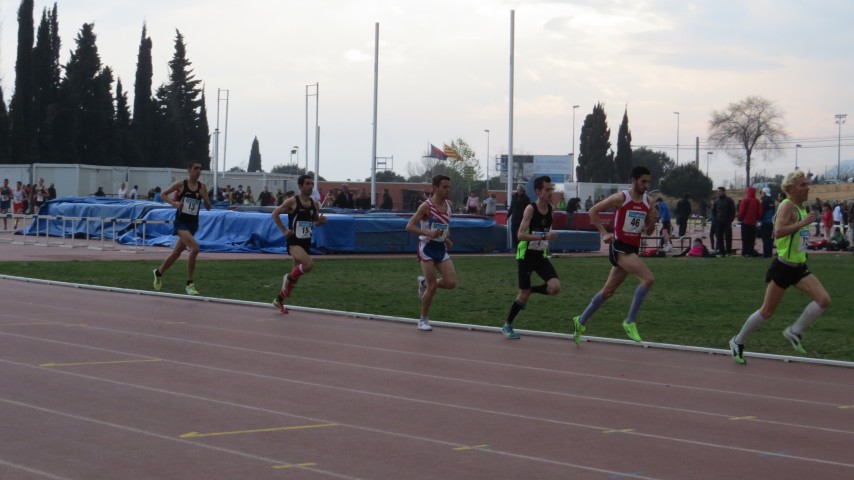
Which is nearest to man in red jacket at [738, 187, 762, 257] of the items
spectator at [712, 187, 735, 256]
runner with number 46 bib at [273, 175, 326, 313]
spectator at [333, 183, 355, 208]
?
spectator at [712, 187, 735, 256]

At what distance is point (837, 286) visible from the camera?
19828 millimetres

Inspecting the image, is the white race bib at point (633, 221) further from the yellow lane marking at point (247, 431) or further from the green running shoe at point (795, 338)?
the yellow lane marking at point (247, 431)

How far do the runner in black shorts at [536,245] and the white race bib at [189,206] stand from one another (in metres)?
6.45

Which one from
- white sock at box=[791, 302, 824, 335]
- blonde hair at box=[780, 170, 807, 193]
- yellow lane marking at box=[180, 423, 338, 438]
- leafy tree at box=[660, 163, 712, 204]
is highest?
leafy tree at box=[660, 163, 712, 204]

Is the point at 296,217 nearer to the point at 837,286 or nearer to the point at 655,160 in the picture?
the point at 837,286

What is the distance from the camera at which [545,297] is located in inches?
685

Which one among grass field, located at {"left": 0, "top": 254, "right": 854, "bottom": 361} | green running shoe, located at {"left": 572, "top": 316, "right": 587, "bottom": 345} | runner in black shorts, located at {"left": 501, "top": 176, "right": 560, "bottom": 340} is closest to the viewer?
green running shoe, located at {"left": 572, "top": 316, "right": 587, "bottom": 345}

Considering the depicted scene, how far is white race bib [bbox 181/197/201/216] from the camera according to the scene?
55.7 ft

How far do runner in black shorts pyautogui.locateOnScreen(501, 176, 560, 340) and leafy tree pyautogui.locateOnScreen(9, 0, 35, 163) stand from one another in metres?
62.6

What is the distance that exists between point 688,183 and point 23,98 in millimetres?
45316

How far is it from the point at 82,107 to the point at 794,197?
69319 mm

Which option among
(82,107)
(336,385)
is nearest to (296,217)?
(336,385)

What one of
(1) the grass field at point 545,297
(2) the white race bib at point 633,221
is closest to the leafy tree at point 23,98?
(1) the grass field at point 545,297

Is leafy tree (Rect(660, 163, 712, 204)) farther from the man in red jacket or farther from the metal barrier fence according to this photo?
the metal barrier fence
